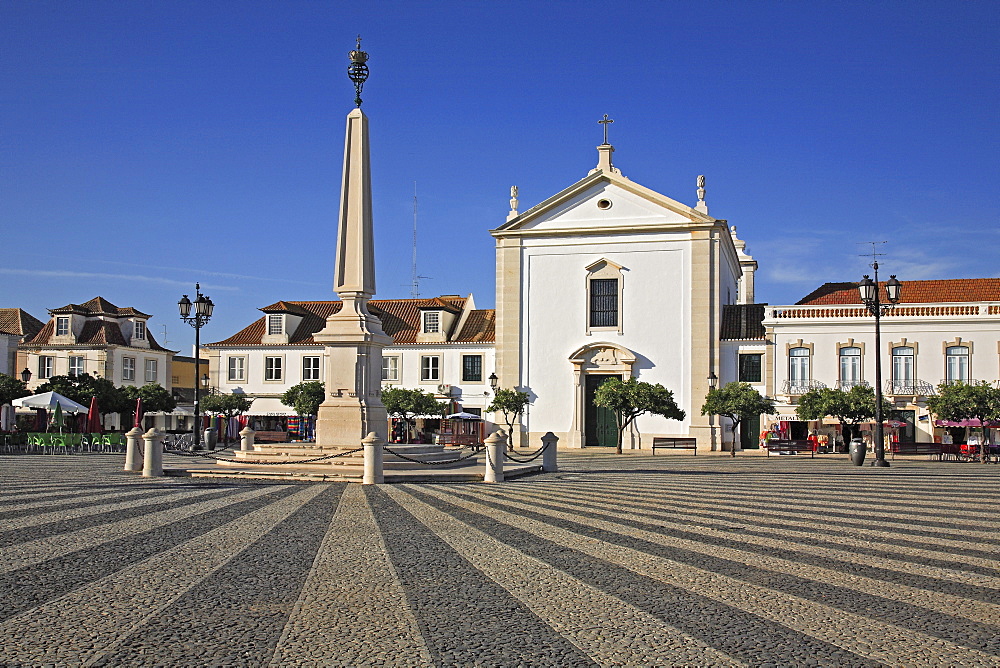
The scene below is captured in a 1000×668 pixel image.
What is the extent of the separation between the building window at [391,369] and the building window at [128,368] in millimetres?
18088

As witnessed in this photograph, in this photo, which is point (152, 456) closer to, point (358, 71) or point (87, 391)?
point (358, 71)

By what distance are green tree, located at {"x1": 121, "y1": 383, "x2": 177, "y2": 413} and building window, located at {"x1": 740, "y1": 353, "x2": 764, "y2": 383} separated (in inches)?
1121

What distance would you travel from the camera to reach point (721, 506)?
48.9 ft

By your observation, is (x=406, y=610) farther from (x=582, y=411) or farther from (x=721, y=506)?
(x=582, y=411)

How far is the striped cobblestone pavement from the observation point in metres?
5.82

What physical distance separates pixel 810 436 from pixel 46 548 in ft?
126

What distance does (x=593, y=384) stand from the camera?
151ft

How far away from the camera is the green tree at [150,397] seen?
48750mm

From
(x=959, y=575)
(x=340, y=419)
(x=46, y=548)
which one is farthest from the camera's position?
(x=340, y=419)

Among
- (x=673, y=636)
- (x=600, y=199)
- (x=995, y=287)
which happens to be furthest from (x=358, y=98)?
(x=995, y=287)

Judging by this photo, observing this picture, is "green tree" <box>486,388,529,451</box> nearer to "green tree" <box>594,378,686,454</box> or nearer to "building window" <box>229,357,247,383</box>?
"green tree" <box>594,378,686,454</box>

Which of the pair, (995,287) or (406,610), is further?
(995,287)

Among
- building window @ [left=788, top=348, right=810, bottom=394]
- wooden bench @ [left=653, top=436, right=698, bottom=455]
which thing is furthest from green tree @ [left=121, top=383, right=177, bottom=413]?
building window @ [left=788, top=348, right=810, bottom=394]

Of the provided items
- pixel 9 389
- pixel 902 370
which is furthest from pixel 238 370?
pixel 902 370
